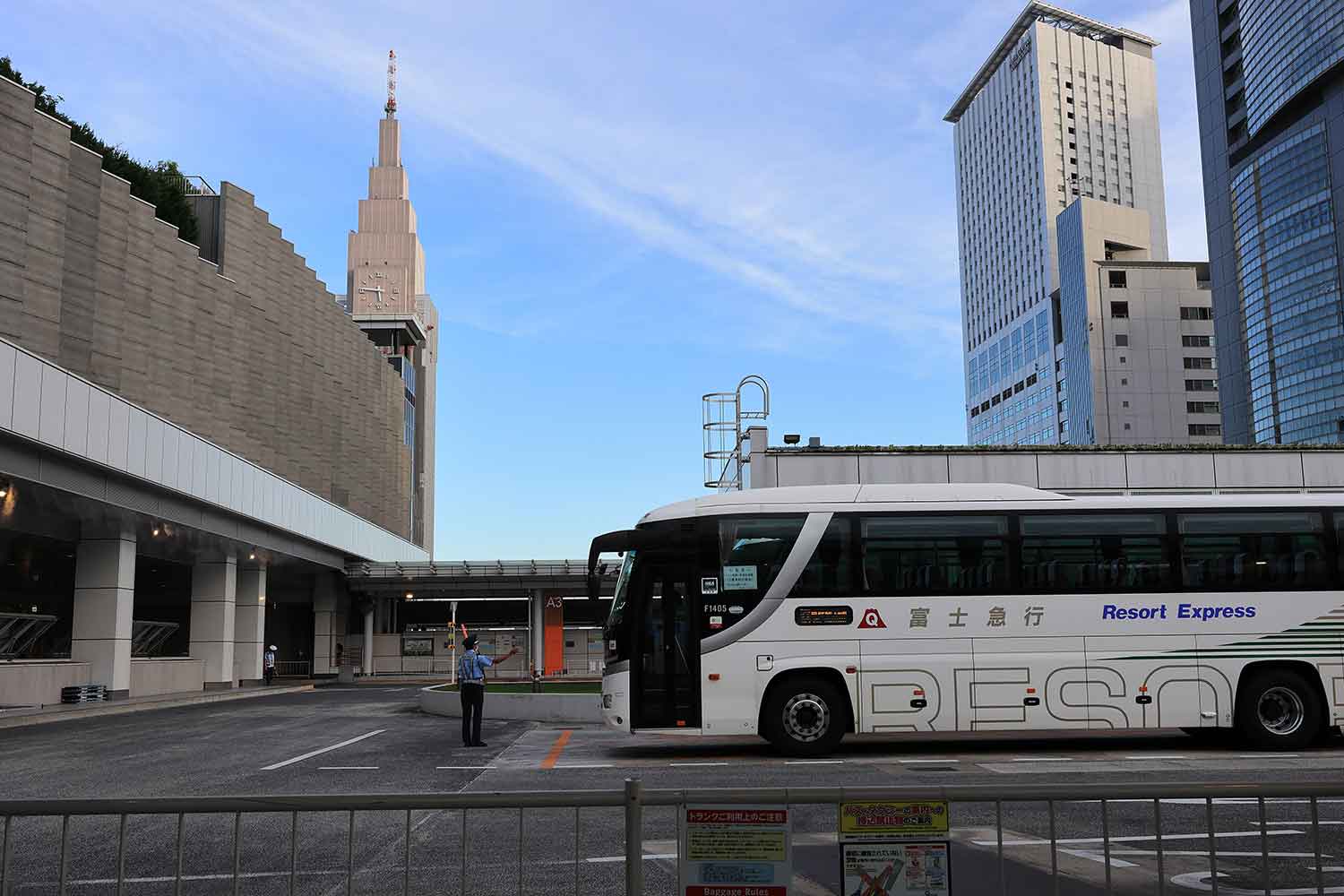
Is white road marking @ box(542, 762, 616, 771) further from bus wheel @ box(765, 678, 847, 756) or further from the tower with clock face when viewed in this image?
the tower with clock face

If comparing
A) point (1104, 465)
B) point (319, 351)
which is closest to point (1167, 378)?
point (319, 351)

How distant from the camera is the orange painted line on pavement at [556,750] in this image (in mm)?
14281

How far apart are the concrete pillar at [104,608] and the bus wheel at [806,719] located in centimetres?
2351

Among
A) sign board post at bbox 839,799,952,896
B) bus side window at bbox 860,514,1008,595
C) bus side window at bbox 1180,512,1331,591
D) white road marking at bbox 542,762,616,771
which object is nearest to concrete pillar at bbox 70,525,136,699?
white road marking at bbox 542,762,616,771

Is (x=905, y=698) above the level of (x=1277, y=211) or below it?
below

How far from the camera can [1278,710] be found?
14852 mm

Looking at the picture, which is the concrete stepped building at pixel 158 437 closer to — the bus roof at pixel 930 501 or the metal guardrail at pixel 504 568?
the metal guardrail at pixel 504 568

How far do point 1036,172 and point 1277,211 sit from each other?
68018 mm

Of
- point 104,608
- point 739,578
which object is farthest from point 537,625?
point 739,578

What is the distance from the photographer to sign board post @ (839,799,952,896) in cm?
426

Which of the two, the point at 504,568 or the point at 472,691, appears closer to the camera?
the point at 472,691

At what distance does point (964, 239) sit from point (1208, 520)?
178 meters

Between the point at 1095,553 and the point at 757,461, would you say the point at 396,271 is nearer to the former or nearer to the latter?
the point at 757,461

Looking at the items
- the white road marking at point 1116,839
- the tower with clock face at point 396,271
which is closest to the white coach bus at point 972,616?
the white road marking at point 1116,839
